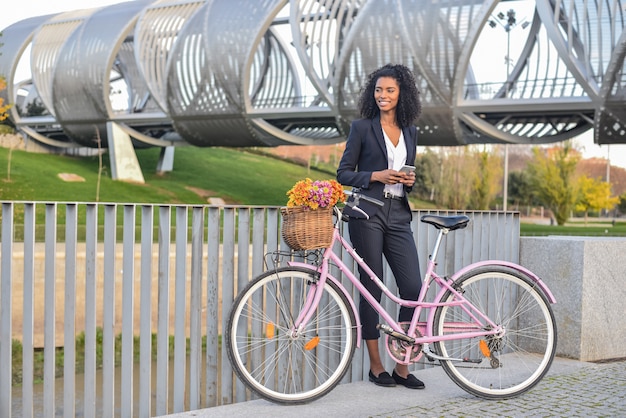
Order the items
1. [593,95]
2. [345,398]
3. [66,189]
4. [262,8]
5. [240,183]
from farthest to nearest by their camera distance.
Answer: [240,183] < [66,189] < [262,8] < [593,95] < [345,398]

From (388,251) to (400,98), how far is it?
883mm

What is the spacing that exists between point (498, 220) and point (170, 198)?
112 ft

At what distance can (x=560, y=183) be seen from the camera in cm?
4328

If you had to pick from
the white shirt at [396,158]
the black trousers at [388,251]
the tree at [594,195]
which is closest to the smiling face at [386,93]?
the white shirt at [396,158]

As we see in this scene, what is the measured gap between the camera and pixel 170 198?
1526 inches

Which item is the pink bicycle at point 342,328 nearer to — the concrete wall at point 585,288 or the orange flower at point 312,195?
the orange flower at point 312,195

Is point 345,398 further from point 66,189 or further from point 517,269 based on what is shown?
point 66,189

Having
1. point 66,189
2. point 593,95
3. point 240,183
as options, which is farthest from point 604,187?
point 66,189

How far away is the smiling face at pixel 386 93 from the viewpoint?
4.27 metres

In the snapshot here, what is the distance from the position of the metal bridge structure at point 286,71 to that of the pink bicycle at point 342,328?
Answer: 20992mm

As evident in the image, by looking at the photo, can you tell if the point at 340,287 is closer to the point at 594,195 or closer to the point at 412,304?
the point at 412,304

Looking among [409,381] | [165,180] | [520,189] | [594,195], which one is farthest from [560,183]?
[409,381]

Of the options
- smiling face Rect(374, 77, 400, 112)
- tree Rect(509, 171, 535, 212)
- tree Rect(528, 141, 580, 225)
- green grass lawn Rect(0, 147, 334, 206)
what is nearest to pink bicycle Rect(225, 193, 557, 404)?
smiling face Rect(374, 77, 400, 112)

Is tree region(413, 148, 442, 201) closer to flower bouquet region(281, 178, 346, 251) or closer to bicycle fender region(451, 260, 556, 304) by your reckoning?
bicycle fender region(451, 260, 556, 304)
